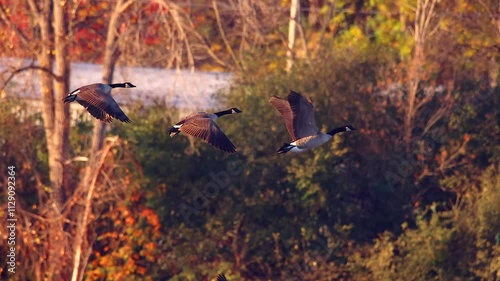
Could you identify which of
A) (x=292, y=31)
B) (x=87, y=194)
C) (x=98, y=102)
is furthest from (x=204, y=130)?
(x=292, y=31)

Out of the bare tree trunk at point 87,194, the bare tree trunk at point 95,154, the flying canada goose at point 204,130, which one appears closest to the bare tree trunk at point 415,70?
the bare tree trunk at point 95,154

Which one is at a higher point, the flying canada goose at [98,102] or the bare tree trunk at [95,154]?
the flying canada goose at [98,102]

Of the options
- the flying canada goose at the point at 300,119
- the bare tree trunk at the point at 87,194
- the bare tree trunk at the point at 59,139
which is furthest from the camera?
the bare tree trunk at the point at 59,139

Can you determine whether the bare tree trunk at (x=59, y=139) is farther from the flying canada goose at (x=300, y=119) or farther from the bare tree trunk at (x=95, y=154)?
the flying canada goose at (x=300, y=119)

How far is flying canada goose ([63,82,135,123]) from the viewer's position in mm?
10047

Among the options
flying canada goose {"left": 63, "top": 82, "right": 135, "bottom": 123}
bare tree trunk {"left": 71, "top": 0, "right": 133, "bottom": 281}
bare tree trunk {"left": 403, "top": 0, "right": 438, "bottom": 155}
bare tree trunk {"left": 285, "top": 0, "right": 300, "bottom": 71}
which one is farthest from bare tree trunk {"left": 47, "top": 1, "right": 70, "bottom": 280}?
bare tree trunk {"left": 403, "top": 0, "right": 438, "bottom": 155}

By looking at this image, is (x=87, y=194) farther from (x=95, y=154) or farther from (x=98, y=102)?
(x=98, y=102)

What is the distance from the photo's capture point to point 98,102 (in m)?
10.2

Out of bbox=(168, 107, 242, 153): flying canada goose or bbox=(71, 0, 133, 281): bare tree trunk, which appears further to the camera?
bbox=(71, 0, 133, 281): bare tree trunk

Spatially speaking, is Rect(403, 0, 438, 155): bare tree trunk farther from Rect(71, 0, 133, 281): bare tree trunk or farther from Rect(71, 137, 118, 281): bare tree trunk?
Rect(71, 137, 118, 281): bare tree trunk

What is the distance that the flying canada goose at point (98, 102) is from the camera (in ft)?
33.0

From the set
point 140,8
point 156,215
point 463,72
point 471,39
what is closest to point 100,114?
point 140,8

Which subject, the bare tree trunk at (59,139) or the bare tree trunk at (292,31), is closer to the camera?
the bare tree trunk at (59,139)

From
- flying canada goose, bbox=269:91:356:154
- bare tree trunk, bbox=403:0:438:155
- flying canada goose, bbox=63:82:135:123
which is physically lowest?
bare tree trunk, bbox=403:0:438:155
